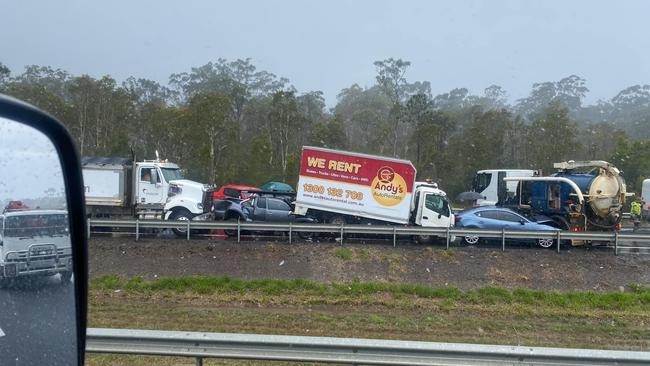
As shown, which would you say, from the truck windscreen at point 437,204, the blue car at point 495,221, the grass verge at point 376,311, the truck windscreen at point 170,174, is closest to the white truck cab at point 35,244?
the grass verge at point 376,311

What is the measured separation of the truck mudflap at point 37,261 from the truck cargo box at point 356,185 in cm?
1878

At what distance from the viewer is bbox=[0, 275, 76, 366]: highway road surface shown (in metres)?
2.35

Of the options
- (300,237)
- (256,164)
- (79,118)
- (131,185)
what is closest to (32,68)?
(79,118)

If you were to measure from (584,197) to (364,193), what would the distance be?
28.0 feet

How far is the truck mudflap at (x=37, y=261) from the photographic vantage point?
2.34m

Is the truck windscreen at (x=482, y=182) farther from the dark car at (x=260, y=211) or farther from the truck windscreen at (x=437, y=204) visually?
the dark car at (x=260, y=211)

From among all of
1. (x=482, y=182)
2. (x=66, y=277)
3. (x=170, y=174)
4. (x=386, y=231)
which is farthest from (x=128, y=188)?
(x=66, y=277)

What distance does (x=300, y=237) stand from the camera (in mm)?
20047

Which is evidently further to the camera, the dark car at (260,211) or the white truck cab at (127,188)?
the white truck cab at (127,188)

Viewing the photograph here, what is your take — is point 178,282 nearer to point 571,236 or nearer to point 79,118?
point 571,236

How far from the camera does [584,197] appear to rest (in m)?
22.3

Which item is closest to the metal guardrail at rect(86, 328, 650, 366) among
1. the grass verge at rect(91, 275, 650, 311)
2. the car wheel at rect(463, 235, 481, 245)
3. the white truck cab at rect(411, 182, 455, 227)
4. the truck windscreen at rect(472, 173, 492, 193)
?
the grass verge at rect(91, 275, 650, 311)

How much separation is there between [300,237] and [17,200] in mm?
17772

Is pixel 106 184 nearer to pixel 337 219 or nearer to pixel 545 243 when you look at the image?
pixel 337 219
